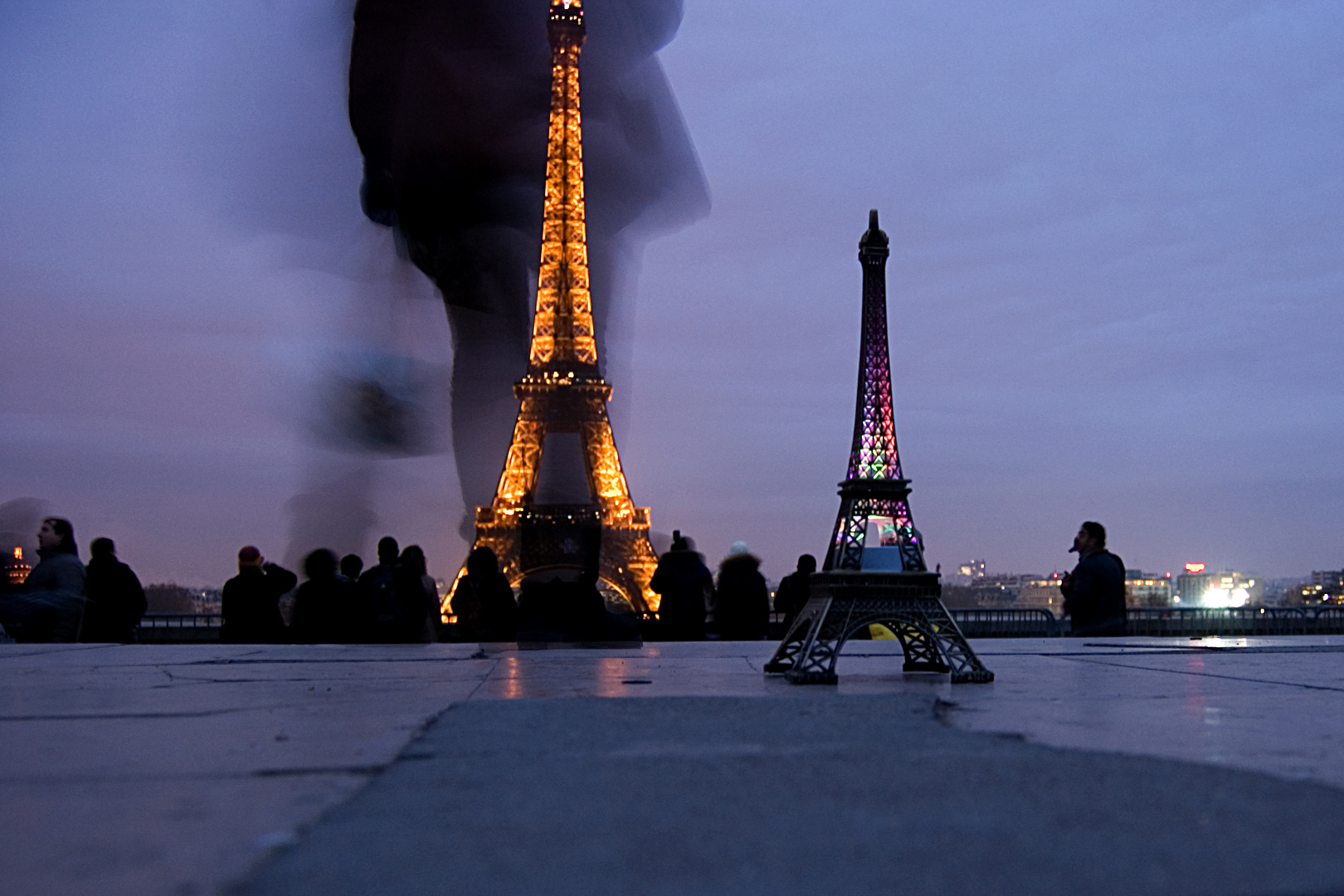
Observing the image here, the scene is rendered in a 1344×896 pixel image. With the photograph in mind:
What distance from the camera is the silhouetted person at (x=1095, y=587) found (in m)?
9.55

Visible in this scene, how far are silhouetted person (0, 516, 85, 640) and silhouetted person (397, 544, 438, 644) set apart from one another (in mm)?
2253

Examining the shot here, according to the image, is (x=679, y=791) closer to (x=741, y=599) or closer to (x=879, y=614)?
(x=879, y=614)

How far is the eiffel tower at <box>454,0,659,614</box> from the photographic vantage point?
149ft

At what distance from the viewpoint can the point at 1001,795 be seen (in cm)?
209

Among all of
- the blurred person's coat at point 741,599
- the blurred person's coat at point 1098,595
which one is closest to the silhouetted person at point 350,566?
the blurred person's coat at point 741,599

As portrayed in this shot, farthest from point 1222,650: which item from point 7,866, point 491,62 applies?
point 491,62

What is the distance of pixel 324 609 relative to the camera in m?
10.0

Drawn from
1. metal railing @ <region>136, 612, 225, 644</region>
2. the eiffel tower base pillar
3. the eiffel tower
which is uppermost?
the eiffel tower

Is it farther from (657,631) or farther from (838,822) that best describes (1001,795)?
(657,631)

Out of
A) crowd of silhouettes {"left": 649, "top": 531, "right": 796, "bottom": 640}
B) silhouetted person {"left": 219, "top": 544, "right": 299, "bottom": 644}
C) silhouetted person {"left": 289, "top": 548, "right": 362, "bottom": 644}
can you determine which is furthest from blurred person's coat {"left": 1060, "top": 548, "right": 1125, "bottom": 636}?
silhouetted person {"left": 219, "top": 544, "right": 299, "bottom": 644}

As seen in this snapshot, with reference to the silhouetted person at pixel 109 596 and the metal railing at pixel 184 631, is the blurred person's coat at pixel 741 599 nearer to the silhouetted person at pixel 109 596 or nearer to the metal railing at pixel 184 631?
the silhouetted person at pixel 109 596

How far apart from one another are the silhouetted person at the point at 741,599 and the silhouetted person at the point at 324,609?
283 cm

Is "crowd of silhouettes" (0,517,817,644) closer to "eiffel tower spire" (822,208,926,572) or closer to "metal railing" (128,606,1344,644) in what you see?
"metal railing" (128,606,1344,644)

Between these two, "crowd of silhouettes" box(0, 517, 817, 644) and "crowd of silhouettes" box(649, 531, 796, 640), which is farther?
"crowd of silhouettes" box(649, 531, 796, 640)
